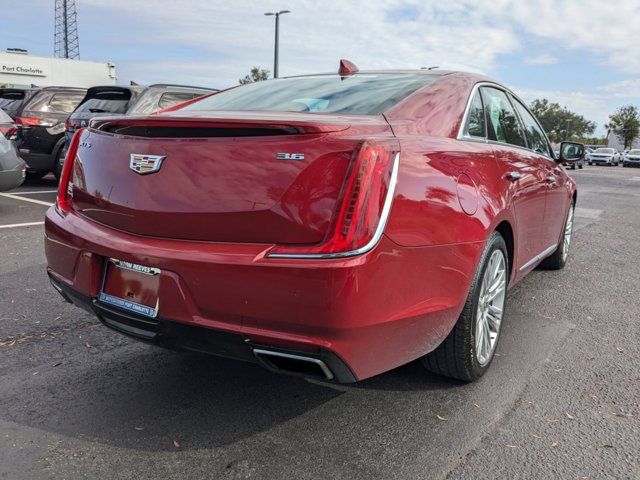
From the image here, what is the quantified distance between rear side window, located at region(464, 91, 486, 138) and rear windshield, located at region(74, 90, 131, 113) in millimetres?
6869

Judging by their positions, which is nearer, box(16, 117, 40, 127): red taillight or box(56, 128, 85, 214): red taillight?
box(56, 128, 85, 214): red taillight

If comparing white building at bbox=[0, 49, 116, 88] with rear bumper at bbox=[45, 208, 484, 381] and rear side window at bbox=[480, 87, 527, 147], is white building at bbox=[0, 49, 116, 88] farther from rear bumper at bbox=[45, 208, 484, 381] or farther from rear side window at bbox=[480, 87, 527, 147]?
rear bumper at bbox=[45, 208, 484, 381]

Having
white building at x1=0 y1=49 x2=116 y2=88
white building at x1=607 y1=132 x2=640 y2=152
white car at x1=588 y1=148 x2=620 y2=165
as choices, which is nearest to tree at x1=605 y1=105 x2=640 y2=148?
white building at x1=607 y1=132 x2=640 y2=152

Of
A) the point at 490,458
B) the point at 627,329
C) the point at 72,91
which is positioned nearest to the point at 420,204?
the point at 490,458

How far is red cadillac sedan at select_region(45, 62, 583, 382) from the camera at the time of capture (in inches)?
79.0

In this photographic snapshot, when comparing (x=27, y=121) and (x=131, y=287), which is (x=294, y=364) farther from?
(x=27, y=121)

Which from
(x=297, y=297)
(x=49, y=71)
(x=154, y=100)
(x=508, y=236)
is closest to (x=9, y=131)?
(x=154, y=100)

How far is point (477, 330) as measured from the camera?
9.38ft

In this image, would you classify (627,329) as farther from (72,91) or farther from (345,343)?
(72,91)

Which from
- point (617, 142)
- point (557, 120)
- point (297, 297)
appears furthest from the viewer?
point (557, 120)

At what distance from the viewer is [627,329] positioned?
3.87 meters

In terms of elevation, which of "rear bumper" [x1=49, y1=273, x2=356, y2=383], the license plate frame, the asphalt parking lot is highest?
the license plate frame

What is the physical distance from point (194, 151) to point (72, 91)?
9.81m

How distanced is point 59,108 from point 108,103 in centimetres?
209
